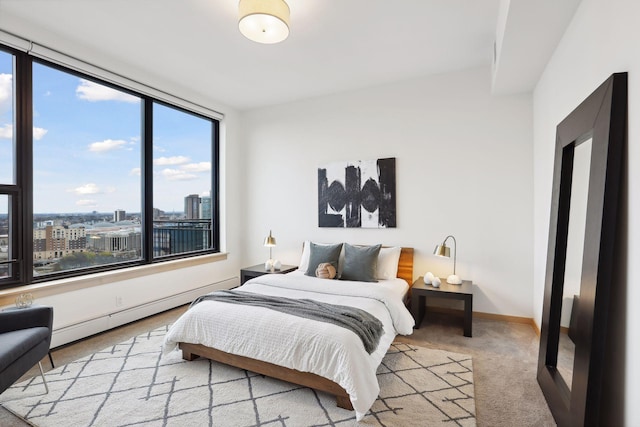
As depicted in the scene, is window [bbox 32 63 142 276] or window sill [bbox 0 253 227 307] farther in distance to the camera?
window [bbox 32 63 142 276]

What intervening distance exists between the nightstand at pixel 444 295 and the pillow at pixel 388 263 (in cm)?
30

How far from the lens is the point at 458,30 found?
2959 mm

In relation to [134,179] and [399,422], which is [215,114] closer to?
[134,179]

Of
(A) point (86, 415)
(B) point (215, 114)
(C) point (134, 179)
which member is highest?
(B) point (215, 114)

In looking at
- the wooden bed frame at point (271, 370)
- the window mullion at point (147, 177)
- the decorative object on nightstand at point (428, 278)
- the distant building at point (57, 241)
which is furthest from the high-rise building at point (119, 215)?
the decorative object on nightstand at point (428, 278)

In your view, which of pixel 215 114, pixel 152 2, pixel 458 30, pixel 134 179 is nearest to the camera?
pixel 152 2

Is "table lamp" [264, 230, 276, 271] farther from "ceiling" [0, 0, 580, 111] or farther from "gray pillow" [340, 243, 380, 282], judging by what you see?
"ceiling" [0, 0, 580, 111]

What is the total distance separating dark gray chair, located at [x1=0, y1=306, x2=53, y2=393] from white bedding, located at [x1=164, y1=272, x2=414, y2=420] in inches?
31.6

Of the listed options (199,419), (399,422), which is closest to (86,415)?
(199,419)

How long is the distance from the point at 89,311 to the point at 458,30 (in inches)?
170

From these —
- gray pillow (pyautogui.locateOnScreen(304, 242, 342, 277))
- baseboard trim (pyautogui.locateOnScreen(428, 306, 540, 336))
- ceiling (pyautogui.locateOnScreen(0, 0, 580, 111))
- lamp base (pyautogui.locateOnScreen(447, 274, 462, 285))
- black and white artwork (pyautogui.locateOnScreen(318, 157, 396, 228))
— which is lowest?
baseboard trim (pyautogui.locateOnScreen(428, 306, 540, 336))

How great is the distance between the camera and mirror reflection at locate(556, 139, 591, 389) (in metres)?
1.84

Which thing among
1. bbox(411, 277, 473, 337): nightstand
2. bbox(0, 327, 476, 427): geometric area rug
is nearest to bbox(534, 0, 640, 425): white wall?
bbox(0, 327, 476, 427): geometric area rug

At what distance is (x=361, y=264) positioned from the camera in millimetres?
3672
